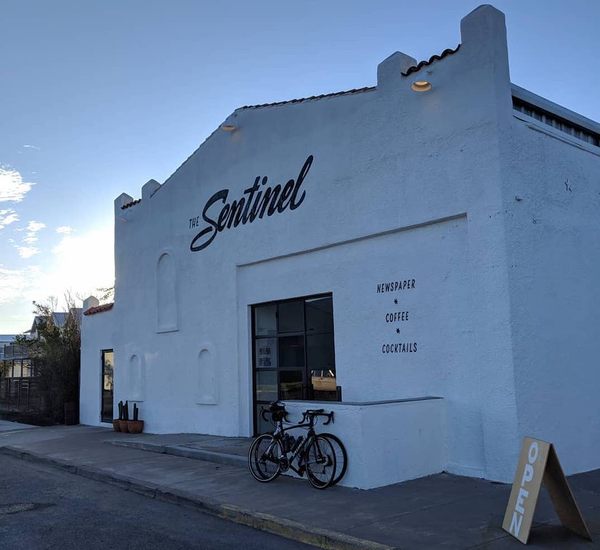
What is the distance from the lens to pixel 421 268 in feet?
34.1

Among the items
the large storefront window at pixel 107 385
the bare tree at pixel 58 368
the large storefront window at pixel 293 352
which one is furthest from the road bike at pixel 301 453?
the bare tree at pixel 58 368

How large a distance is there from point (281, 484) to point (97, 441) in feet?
27.4

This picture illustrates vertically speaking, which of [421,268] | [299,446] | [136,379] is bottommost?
[299,446]

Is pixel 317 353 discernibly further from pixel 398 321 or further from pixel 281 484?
pixel 281 484

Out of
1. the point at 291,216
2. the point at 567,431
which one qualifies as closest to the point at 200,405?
the point at 291,216

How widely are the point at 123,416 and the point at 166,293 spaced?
3937mm

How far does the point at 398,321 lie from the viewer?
35.0ft

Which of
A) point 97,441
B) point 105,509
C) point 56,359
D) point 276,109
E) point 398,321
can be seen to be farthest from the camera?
point 56,359

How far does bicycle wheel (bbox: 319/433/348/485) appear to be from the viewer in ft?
29.6

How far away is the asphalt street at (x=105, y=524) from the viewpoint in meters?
6.93

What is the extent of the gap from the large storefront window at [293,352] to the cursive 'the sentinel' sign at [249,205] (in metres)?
1.99

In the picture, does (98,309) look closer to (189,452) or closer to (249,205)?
(249,205)

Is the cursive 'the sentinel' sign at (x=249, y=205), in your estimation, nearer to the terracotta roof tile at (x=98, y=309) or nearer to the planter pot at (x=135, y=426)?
the planter pot at (x=135, y=426)

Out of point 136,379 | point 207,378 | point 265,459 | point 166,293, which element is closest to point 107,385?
point 136,379
